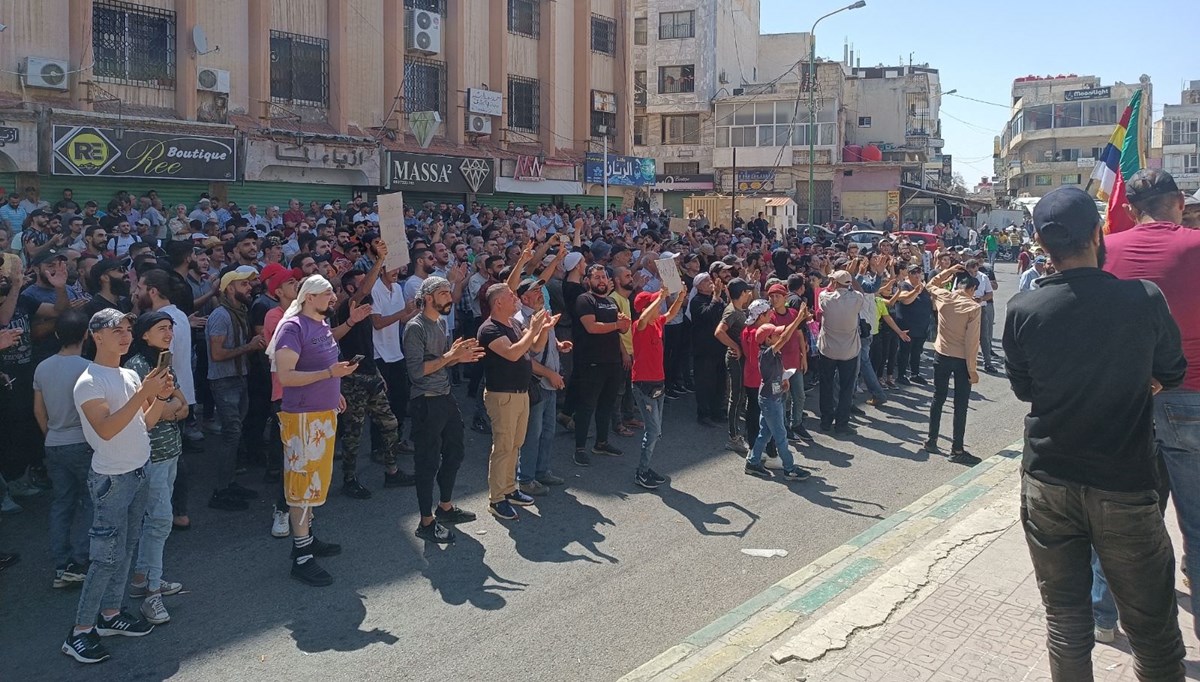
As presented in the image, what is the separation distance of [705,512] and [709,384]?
135 inches

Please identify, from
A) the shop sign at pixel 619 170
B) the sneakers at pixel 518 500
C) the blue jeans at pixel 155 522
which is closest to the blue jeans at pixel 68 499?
the blue jeans at pixel 155 522

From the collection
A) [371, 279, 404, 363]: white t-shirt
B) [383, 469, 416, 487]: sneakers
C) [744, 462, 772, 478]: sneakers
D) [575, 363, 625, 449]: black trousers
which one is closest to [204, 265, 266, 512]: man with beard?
[383, 469, 416, 487]: sneakers

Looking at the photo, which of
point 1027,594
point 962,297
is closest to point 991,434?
point 962,297

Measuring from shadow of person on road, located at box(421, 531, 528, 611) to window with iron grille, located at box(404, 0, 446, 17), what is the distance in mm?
20970

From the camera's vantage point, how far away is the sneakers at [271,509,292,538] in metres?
6.90

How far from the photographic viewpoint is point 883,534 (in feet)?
23.7

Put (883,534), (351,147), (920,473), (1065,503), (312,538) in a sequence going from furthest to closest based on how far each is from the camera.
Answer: (351,147) < (920,473) < (883,534) < (312,538) < (1065,503)

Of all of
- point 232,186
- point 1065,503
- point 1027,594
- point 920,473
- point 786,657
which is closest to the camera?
point 1065,503

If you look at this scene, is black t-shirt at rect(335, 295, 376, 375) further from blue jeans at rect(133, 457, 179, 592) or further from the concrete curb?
the concrete curb

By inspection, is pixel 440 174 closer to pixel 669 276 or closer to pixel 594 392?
pixel 669 276

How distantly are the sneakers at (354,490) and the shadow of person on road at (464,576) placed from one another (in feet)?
4.12

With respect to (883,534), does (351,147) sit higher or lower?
higher

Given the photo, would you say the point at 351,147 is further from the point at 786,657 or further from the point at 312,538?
the point at 786,657

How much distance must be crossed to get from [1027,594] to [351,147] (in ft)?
66.6
